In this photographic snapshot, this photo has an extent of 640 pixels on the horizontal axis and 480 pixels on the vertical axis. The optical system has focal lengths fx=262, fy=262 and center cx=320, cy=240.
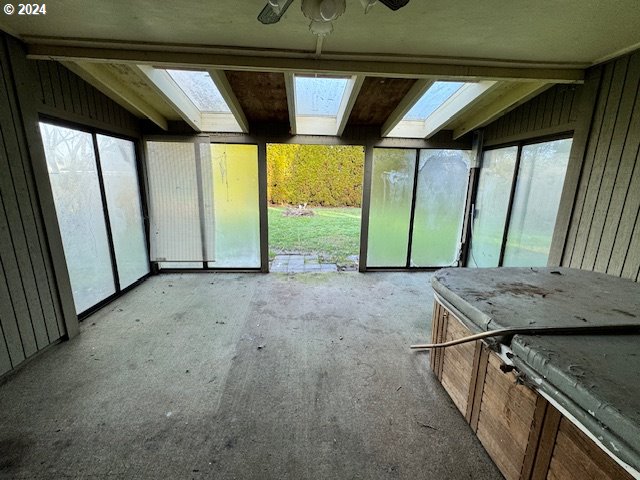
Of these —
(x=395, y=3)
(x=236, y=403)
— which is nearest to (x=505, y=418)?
(x=236, y=403)

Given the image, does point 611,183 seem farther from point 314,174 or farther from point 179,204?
point 314,174

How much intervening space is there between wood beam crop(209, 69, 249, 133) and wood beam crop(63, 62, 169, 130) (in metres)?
1.11

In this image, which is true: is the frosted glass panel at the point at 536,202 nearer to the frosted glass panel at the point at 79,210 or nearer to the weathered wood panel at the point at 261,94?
the weathered wood panel at the point at 261,94

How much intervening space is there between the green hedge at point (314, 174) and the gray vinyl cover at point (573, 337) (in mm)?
8344

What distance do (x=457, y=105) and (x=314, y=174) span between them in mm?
6957

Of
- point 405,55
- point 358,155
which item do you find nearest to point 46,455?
point 405,55

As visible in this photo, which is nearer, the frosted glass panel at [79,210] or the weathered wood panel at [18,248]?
the weathered wood panel at [18,248]

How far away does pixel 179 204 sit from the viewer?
4.07 m

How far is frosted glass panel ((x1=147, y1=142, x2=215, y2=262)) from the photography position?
395 cm

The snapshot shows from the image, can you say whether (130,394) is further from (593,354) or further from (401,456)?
(593,354)

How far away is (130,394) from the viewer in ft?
6.13

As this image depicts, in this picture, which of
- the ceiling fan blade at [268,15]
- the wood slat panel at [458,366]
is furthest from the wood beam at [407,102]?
the wood slat panel at [458,366]

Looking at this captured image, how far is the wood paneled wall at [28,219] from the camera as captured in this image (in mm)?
1953

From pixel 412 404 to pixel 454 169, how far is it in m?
3.82
